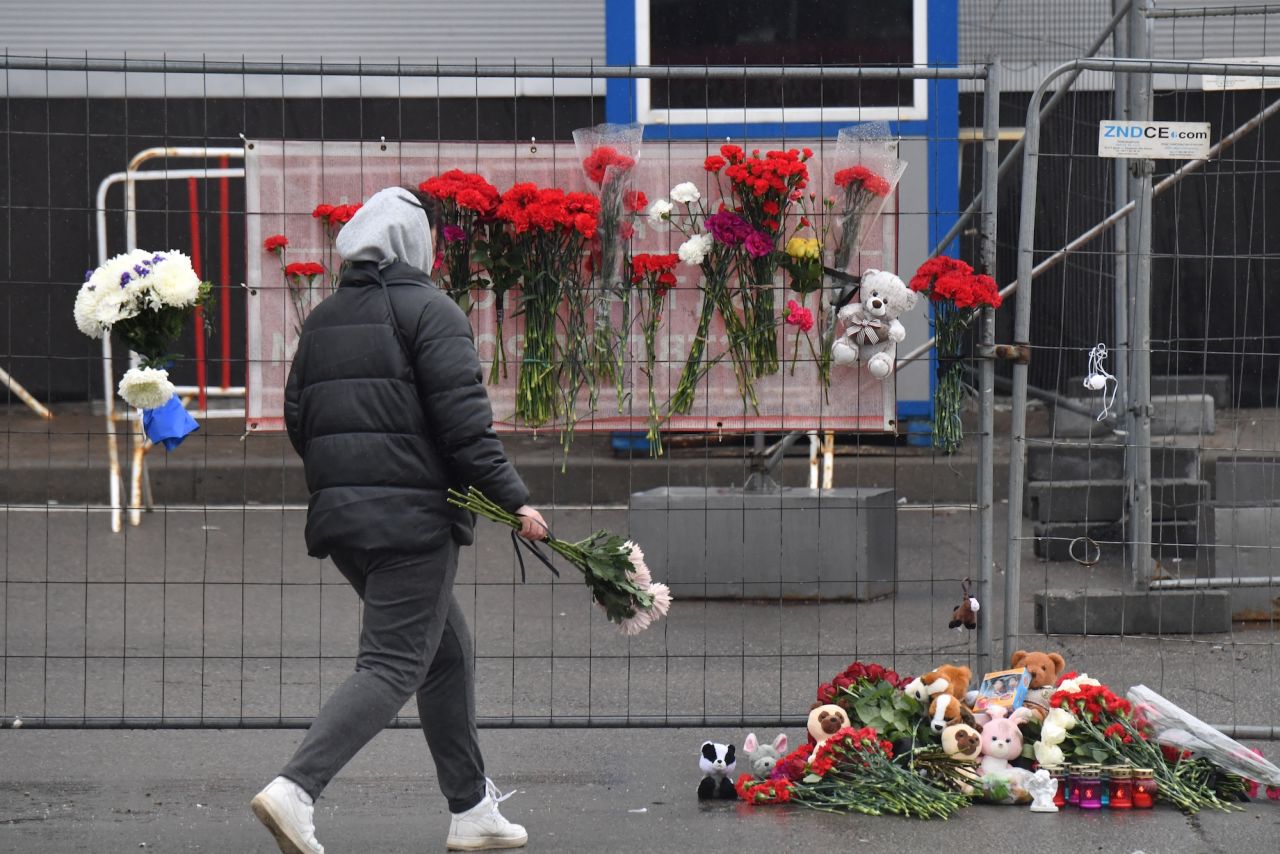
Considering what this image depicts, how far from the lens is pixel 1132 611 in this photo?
739 centimetres

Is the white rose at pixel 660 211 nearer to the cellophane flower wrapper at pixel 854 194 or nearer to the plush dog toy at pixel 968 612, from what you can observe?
the cellophane flower wrapper at pixel 854 194

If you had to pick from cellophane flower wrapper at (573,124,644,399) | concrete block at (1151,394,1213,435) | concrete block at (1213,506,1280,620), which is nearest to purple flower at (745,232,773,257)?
cellophane flower wrapper at (573,124,644,399)

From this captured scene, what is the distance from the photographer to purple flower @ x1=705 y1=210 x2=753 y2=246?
18.3 feet

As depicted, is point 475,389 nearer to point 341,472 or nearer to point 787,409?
point 341,472

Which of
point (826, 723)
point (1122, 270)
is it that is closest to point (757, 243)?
point (826, 723)

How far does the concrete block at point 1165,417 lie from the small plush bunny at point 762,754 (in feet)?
13.2

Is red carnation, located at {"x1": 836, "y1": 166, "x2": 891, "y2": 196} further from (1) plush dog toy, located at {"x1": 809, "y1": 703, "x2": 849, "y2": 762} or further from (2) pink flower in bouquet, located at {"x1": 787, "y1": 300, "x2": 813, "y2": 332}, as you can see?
(1) plush dog toy, located at {"x1": 809, "y1": 703, "x2": 849, "y2": 762}

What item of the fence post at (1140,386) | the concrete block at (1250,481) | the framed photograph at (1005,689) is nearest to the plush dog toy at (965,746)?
the framed photograph at (1005,689)

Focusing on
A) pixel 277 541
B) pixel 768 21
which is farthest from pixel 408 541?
pixel 768 21

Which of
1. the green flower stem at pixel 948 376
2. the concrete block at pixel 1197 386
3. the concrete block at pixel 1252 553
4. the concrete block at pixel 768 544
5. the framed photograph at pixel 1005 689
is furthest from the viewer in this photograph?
the concrete block at pixel 1197 386

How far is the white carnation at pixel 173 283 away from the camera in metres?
5.24

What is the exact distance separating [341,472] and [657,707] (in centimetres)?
234

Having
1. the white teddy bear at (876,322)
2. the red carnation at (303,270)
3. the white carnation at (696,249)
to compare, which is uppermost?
the white carnation at (696,249)

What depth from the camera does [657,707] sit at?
251 inches
